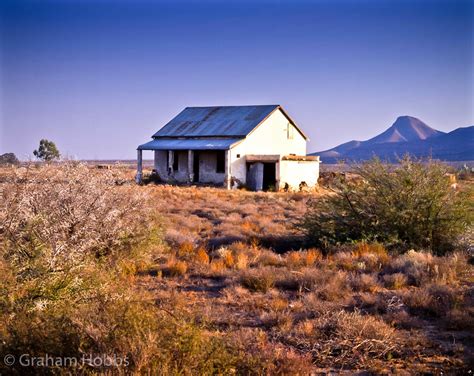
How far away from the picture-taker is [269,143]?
3291 cm

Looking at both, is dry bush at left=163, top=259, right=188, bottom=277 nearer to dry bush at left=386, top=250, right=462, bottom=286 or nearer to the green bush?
the green bush

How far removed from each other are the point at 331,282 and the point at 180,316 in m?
3.67

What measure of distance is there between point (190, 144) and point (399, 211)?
21674 millimetres

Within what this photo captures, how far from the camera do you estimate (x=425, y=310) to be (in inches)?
272

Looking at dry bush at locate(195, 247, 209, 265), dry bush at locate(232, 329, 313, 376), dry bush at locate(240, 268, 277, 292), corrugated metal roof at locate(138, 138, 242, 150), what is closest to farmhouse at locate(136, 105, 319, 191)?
corrugated metal roof at locate(138, 138, 242, 150)

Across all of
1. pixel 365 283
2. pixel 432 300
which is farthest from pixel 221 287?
pixel 432 300

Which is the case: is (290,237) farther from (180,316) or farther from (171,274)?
(180,316)

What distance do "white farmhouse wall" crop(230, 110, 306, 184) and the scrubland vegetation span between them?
18.0m

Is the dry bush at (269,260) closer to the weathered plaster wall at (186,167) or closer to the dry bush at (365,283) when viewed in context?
the dry bush at (365,283)

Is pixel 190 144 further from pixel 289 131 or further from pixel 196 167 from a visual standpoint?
pixel 289 131

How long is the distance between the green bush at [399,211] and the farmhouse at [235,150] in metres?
17.7

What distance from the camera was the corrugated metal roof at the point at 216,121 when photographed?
31891mm

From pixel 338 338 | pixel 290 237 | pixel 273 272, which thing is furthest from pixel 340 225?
pixel 338 338

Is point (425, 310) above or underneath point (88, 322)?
underneath
